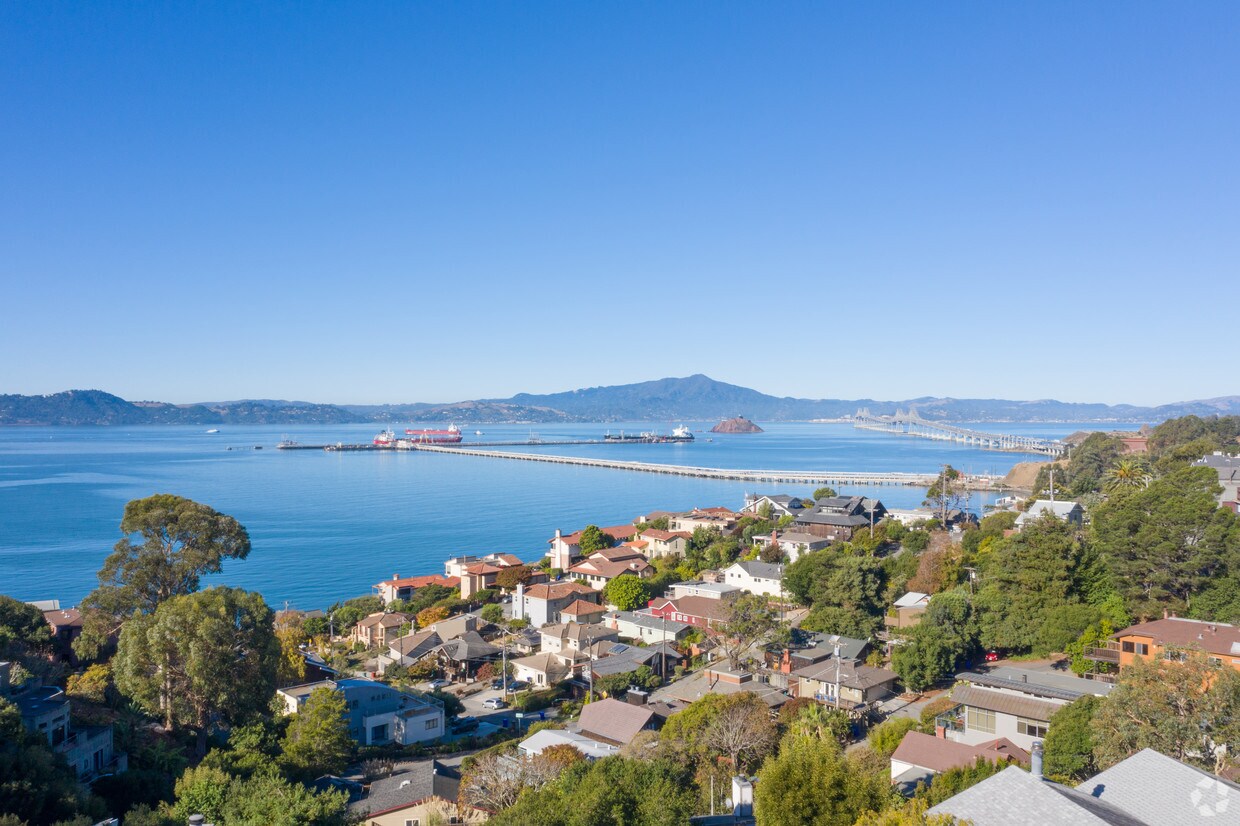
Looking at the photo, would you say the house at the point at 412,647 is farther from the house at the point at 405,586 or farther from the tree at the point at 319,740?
the tree at the point at 319,740

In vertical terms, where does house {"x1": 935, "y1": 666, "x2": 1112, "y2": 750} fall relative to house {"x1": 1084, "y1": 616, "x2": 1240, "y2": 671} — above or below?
below

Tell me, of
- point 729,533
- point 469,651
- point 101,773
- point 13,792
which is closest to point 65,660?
point 101,773

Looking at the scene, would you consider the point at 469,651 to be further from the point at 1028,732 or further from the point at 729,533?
the point at 729,533

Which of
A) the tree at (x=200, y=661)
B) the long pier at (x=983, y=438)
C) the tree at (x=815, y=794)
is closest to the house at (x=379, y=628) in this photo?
the tree at (x=200, y=661)

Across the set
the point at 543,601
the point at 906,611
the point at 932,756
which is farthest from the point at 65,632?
the point at 906,611

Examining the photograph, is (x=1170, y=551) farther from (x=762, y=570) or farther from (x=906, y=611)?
(x=762, y=570)

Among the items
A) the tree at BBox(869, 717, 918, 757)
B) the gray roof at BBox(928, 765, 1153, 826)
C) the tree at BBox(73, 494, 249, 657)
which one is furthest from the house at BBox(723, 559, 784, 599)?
the gray roof at BBox(928, 765, 1153, 826)

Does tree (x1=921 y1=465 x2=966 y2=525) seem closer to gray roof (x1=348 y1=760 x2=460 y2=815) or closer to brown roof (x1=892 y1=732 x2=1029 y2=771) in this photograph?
brown roof (x1=892 y1=732 x2=1029 y2=771)
